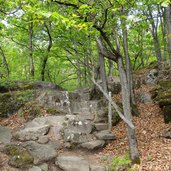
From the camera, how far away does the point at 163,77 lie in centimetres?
1496

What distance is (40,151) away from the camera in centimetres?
759

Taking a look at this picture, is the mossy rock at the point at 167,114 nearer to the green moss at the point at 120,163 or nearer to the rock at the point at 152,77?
the green moss at the point at 120,163

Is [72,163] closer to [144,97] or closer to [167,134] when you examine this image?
[167,134]

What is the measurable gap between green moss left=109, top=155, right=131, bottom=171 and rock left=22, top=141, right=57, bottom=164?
188 cm

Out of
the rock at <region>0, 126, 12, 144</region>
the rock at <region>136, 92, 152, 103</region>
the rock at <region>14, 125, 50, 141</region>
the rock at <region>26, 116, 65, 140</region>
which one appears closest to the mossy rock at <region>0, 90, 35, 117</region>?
the rock at <region>0, 126, 12, 144</region>

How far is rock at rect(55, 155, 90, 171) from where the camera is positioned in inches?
271

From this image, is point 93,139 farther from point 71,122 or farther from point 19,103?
point 19,103

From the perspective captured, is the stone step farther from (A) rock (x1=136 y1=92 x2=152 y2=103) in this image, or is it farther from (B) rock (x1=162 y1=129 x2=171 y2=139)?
(A) rock (x1=136 y1=92 x2=152 y2=103)

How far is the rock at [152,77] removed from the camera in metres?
15.5

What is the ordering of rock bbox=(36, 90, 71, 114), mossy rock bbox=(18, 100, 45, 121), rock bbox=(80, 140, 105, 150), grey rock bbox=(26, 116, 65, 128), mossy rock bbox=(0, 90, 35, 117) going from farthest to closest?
rock bbox=(36, 90, 71, 114), mossy rock bbox=(0, 90, 35, 117), mossy rock bbox=(18, 100, 45, 121), grey rock bbox=(26, 116, 65, 128), rock bbox=(80, 140, 105, 150)

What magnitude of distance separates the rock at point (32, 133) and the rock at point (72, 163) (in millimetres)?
1649

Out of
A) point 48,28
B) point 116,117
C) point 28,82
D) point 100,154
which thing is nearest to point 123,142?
point 100,154

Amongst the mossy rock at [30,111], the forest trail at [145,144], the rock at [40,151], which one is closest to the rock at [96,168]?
the forest trail at [145,144]

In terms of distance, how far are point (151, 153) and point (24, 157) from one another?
391cm
